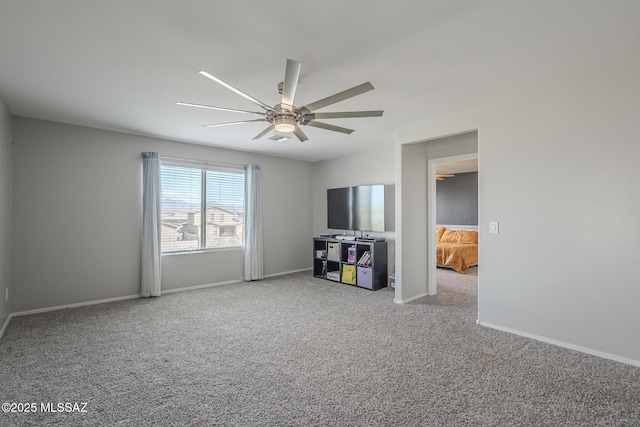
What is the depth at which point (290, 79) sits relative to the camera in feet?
6.63

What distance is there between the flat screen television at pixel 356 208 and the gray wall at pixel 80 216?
2.42 meters

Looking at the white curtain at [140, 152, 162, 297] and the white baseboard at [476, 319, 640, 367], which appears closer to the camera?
the white baseboard at [476, 319, 640, 367]

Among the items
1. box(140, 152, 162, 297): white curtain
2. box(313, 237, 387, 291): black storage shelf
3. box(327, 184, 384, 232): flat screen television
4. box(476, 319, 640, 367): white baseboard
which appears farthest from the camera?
box(327, 184, 384, 232): flat screen television

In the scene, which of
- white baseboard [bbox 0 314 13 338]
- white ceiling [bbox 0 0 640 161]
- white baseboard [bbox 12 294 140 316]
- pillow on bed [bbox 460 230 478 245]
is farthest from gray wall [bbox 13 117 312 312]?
pillow on bed [bbox 460 230 478 245]

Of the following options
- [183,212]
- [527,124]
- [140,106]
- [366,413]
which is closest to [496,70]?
[527,124]

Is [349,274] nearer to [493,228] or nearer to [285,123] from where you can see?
[493,228]

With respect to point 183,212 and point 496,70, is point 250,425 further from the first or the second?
point 183,212

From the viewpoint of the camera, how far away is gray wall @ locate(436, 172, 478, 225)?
8.12m

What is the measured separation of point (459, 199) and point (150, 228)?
7.35 metres

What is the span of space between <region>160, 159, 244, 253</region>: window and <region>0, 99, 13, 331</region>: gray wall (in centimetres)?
168

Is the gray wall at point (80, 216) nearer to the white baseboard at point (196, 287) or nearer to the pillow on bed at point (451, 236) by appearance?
the white baseboard at point (196, 287)

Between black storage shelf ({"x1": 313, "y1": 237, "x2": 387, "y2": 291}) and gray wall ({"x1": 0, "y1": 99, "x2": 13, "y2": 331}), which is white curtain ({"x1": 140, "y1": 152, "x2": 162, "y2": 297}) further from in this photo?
black storage shelf ({"x1": 313, "y1": 237, "x2": 387, "y2": 291})

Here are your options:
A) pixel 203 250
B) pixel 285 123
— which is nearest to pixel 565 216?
pixel 285 123

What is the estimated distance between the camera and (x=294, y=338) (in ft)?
10.1
